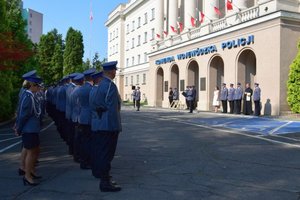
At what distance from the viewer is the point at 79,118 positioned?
8.12 meters

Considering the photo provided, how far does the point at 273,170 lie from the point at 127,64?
58.1 m

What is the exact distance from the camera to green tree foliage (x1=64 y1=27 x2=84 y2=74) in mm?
67275

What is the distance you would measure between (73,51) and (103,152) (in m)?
62.9

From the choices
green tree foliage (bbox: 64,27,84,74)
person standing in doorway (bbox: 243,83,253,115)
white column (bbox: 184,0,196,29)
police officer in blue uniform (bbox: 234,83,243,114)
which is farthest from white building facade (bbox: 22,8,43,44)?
person standing in doorway (bbox: 243,83,253,115)

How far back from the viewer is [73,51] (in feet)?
222

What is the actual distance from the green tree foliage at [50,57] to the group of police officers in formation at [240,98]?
155 ft

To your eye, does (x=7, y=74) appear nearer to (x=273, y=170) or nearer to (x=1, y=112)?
(x=1, y=112)

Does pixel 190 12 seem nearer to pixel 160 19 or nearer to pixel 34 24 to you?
pixel 160 19

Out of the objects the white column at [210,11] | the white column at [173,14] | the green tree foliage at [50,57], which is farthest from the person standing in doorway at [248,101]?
the green tree foliage at [50,57]

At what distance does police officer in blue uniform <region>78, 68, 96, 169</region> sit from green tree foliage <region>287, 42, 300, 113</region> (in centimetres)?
1633

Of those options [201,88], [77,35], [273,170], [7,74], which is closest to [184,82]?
[201,88]

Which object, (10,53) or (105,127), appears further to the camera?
(10,53)

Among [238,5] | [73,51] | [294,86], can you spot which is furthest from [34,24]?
[294,86]

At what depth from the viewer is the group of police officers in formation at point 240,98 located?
22.8 metres
